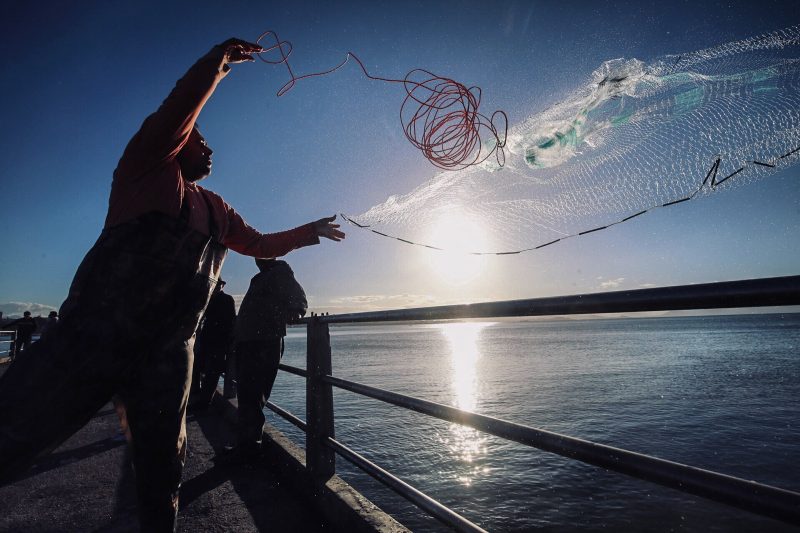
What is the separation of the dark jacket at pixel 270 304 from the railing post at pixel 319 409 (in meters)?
1.22

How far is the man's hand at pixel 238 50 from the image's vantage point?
1757mm

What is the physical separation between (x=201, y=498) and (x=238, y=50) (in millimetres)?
3026

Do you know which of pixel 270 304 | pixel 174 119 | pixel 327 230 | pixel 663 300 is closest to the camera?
pixel 663 300

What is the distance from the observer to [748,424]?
9.62 meters

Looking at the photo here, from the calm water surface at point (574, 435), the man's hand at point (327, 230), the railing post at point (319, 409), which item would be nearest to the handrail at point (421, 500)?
the railing post at point (319, 409)

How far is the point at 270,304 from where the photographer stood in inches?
167

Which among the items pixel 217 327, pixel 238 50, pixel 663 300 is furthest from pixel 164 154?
pixel 217 327

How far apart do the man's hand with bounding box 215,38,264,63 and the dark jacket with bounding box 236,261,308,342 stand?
273 cm

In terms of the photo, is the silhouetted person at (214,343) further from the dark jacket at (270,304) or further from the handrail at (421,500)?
the handrail at (421,500)

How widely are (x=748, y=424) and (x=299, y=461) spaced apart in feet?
37.1

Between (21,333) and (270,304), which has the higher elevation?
(270,304)

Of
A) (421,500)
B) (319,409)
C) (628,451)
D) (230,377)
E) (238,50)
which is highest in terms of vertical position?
(238,50)

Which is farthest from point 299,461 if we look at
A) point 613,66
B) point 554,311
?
point 613,66

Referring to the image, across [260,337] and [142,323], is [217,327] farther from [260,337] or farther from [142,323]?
[142,323]
